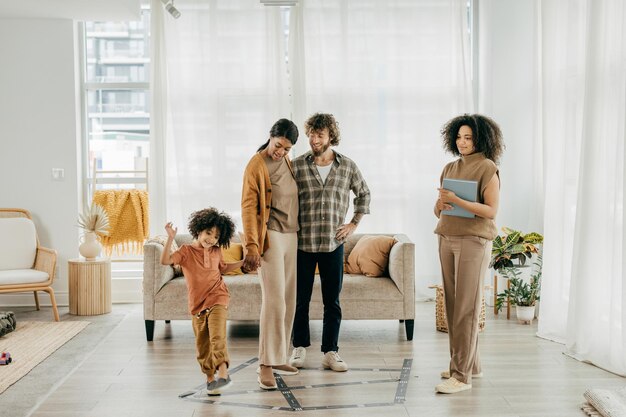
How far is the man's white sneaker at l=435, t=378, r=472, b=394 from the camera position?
390 centimetres

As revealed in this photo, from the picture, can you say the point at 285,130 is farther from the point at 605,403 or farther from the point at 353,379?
the point at 605,403

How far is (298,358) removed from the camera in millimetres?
4480

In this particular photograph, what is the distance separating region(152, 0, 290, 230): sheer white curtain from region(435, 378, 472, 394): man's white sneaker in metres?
3.22

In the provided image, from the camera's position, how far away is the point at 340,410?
365 centimetres

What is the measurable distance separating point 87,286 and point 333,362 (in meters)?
2.69

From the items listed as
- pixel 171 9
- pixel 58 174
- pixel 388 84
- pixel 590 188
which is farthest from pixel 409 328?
pixel 58 174

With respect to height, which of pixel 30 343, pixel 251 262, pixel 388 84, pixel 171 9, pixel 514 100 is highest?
pixel 171 9

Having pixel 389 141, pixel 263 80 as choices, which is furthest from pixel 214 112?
pixel 389 141

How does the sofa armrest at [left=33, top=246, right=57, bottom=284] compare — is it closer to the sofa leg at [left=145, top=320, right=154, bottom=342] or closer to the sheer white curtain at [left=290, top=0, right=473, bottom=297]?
the sofa leg at [left=145, top=320, right=154, bottom=342]

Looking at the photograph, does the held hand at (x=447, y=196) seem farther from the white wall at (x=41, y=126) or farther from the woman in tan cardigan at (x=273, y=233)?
the white wall at (x=41, y=126)

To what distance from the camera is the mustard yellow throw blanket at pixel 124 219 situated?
685 centimetres

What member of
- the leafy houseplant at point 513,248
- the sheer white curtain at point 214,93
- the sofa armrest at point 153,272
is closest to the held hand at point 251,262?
the sofa armrest at point 153,272

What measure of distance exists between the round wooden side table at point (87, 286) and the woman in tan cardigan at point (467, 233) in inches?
131

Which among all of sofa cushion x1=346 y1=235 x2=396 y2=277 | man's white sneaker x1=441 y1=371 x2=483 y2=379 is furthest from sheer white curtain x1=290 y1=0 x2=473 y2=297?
man's white sneaker x1=441 y1=371 x2=483 y2=379
